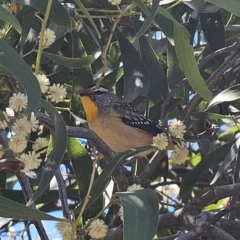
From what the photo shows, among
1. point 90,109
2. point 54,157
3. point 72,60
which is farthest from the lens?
point 90,109

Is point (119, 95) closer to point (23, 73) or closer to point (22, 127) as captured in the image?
point (22, 127)

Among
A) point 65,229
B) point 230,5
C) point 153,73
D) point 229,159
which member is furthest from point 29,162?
point 229,159

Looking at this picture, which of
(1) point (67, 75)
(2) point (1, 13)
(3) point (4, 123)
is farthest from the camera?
(1) point (67, 75)

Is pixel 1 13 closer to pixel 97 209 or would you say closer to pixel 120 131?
pixel 97 209

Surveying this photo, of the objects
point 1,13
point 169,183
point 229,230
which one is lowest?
point 169,183

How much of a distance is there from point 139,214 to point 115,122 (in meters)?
1.81

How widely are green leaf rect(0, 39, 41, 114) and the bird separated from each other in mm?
1577

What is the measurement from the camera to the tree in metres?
1.52

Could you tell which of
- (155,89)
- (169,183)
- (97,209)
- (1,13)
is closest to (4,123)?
(1,13)

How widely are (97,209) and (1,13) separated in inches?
35.1

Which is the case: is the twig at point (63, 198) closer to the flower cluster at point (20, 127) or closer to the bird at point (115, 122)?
the flower cluster at point (20, 127)

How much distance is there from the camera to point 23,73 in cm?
138

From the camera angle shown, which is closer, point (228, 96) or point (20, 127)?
point (20, 127)

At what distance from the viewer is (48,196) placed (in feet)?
8.30
